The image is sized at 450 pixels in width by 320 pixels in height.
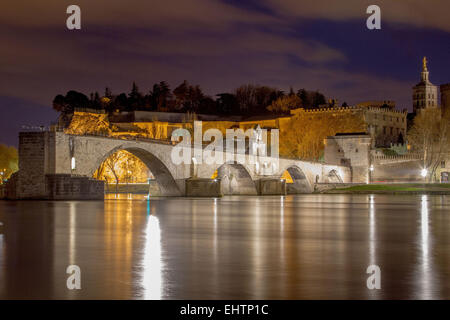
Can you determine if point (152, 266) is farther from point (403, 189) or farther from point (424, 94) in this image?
point (424, 94)

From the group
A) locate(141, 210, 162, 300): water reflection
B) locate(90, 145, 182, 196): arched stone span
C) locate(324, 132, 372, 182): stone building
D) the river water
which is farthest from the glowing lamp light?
locate(141, 210, 162, 300): water reflection

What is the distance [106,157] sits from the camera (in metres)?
40.2

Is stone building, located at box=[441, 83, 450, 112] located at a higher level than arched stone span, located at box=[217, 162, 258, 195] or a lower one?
higher

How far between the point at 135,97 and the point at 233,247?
385 feet

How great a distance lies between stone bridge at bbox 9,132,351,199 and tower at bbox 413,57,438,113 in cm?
6551

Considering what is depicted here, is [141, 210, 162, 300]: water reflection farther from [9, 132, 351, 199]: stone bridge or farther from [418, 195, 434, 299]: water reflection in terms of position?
[9, 132, 351, 199]: stone bridge

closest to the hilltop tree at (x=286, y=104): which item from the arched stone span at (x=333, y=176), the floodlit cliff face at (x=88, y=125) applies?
the arched stone span at (x=333, y=176)

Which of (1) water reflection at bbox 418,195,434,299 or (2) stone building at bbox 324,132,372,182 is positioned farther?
(2) stone building at bbox 324,132,372,182

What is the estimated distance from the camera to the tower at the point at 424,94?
428 feet

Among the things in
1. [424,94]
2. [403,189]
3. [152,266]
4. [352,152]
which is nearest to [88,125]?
[352,152]

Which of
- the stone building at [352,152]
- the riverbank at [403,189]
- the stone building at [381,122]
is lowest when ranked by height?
the riverbank at [403,189]

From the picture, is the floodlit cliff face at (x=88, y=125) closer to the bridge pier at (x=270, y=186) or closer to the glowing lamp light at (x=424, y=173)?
the bridge pier at (x=270, y=186)

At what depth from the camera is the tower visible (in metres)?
130

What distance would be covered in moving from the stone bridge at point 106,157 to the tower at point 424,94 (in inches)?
2579
